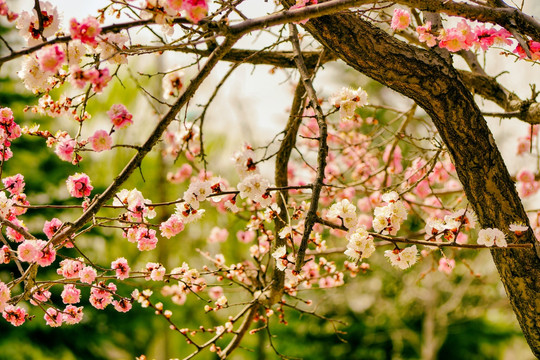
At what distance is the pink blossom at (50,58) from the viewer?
4.25 feet

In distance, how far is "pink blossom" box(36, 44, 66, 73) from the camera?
1297 millimetres

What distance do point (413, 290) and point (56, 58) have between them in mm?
8685

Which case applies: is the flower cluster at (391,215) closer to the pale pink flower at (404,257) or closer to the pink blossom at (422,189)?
the pale pink flower at (404,257)

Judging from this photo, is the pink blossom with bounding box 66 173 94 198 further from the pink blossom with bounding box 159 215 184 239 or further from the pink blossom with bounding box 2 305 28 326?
the pink blossom with bounding box 2 305 28 326

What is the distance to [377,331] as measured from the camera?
9.23m

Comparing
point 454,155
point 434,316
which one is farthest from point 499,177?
Answer: point 434,316

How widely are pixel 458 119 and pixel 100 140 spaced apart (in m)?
1.45

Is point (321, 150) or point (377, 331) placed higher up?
point (377, 331)

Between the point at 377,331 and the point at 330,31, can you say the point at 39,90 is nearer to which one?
the point at 330,31

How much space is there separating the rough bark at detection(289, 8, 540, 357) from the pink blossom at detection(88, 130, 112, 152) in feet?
2.94

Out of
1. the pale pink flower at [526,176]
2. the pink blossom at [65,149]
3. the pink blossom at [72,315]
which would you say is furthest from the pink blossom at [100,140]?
the pale pink flower at [526,176]

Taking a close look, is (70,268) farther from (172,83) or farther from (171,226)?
(172,83)

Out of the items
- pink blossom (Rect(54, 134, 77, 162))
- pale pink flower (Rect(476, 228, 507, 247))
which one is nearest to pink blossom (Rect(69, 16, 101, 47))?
pink blossom (Rect(54, 134, 77, 162))

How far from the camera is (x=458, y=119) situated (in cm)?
196
